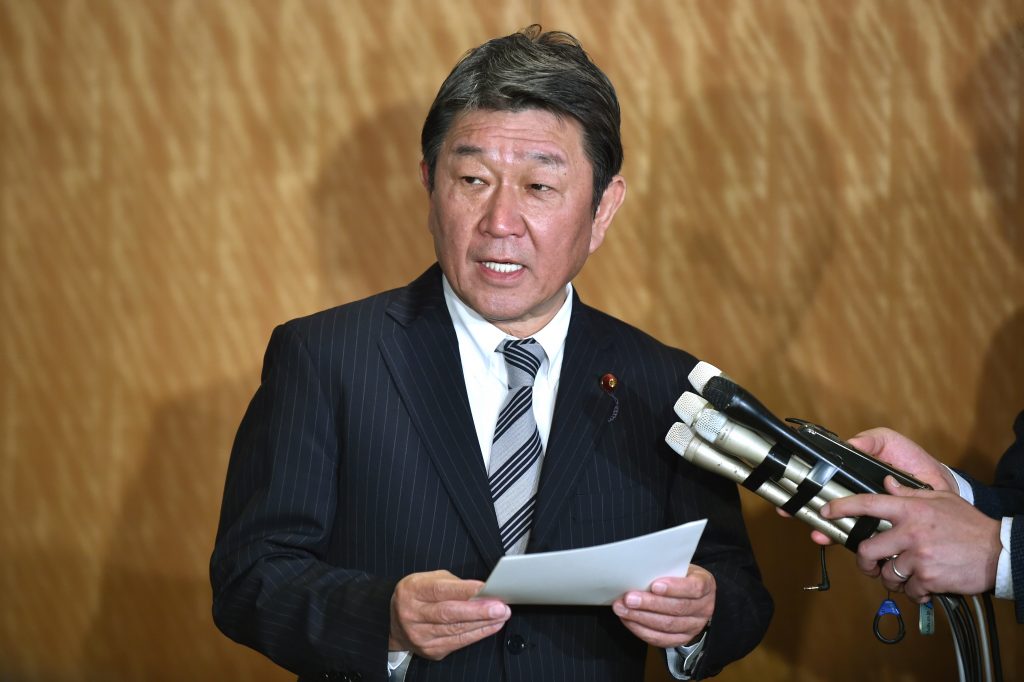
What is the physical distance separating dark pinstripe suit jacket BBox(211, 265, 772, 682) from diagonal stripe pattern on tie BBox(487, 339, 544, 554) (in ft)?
0.13

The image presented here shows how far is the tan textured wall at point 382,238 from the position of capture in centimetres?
261

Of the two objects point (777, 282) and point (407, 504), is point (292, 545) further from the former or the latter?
point (777, 282)

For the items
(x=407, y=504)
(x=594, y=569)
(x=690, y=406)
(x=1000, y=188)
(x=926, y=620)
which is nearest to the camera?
(x=594, y=569)

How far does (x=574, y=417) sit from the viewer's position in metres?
→ 1.92

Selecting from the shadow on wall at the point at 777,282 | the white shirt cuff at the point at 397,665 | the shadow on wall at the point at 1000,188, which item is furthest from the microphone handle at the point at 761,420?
the shadow on wall at the point at 1000,188

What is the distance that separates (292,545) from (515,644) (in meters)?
0.38

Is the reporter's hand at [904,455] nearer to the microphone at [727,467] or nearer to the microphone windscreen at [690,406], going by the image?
the microphone at [727,467]

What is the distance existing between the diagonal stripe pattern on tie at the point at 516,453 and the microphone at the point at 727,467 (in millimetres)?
324

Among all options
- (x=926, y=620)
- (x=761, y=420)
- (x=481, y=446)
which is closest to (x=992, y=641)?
(x=926, y=620)

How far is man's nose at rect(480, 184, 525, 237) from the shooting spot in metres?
1.87

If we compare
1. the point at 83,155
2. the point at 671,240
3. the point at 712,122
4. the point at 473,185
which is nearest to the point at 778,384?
the point at 671,240

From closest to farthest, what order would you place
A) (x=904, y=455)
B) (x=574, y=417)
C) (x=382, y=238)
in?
(x=574, y=417) < (x=904, y=455) < (x=382, y=238)

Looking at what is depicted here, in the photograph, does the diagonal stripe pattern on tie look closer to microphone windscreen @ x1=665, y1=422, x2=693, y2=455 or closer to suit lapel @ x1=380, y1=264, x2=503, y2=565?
suit lapel @ x1=380, y1=264, x2=503, y2=565

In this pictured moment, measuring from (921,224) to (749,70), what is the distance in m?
0.54
